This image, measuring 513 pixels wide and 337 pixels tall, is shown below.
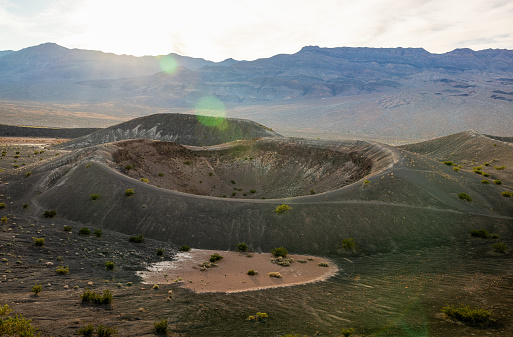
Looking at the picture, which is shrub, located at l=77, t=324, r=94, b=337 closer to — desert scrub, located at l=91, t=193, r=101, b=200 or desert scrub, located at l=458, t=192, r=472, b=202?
desert scrub, located at l=91, t=193, r=101, b=200

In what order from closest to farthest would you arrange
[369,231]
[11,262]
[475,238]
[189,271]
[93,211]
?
[11,262] < [189,271] < [475,238] < [369,231] < [93,211]

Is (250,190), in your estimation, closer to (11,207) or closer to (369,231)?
(369,231)

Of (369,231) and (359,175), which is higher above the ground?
(359,175)

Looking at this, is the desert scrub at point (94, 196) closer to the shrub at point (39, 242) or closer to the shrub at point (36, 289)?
the shrub at point (39, 242)

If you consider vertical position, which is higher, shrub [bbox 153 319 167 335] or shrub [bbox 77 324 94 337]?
shrub [bbox 77 324 94 337]

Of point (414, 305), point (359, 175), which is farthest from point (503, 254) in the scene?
point (359, 175)

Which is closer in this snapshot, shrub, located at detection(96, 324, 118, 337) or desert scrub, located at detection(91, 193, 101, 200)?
shrub, located at detection(96, 324, 118, 337)

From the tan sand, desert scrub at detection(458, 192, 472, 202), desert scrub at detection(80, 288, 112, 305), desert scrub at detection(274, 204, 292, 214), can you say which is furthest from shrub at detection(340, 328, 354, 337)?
desert scrub at detection(458, 192, 472, 202)
